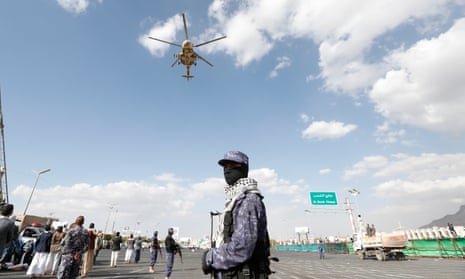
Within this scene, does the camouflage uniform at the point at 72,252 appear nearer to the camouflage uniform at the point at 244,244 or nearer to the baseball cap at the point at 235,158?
the camouflage uniform at the point at 244,244

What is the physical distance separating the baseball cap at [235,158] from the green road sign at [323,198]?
3520 centimetres

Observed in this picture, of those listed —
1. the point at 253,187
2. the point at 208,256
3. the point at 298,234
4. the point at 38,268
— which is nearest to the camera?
the point at 208,256

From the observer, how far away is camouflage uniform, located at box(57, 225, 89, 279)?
6240 mm

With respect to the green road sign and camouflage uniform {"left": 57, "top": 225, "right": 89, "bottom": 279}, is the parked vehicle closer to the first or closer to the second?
camouflage uniform {"left": 57, "top": 225, "right": 89, "bottom": 279}

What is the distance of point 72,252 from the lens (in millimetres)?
6410

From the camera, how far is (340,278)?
11.3m

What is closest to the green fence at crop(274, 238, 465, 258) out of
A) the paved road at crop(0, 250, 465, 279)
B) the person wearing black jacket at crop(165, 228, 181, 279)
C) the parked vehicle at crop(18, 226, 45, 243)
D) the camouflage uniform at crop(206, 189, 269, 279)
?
the paved road at crop(0, 250, 465, 279)

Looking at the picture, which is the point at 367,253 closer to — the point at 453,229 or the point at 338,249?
the point at 453,229

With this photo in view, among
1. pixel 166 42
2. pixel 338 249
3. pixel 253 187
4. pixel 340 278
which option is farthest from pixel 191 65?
pixel 338 249

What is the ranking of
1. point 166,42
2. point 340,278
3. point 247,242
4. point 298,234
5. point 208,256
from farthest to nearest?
point 298,234
point 166,42
point 340,278
point 208,256
point 247,242

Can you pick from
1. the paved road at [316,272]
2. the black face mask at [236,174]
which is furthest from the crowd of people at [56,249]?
the black face mask at [236,174]

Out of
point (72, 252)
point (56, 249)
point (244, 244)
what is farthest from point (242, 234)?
point (56, 249)

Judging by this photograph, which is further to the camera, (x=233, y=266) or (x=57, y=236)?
(x=57, y=236)

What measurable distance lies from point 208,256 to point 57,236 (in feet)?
34.0
